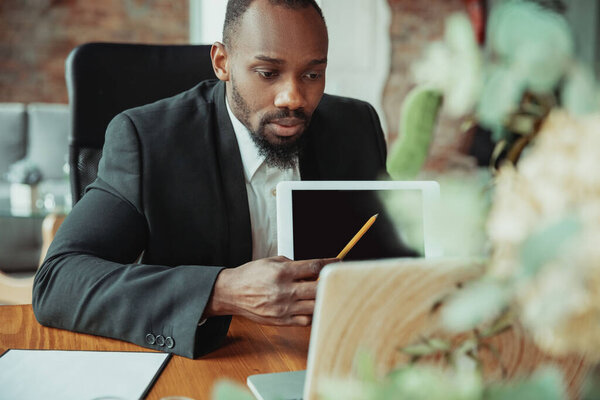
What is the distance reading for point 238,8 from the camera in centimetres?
121

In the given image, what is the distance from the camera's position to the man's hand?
790mm

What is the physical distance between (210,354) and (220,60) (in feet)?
2.36

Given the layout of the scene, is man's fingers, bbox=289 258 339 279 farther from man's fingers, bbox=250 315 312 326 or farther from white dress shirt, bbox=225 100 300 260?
white dress shirt, bbox=225 100 300 260

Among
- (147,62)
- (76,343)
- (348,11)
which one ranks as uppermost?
(348,11)

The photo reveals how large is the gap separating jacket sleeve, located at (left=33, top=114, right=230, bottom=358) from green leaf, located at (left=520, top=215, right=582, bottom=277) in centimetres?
60

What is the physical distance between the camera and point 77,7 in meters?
4.46

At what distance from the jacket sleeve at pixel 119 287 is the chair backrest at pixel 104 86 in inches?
10.3

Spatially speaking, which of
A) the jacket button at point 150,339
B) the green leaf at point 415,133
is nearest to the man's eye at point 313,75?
the jacket button at point 150,339

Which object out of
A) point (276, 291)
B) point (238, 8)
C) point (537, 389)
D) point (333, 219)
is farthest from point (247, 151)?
point (537, 389)

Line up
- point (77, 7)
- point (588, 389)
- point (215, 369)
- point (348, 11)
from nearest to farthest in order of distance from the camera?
point (588, 389) < point (215, 369) < point (348, 11) < point (77, 7)

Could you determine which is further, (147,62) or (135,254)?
(147,62)

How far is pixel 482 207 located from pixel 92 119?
3.78 ft

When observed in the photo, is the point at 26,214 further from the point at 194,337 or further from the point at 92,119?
the point at 194,337

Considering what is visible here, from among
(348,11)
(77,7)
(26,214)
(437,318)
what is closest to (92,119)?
(437,318)
